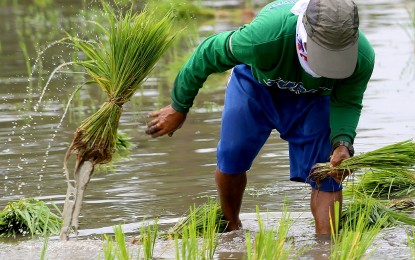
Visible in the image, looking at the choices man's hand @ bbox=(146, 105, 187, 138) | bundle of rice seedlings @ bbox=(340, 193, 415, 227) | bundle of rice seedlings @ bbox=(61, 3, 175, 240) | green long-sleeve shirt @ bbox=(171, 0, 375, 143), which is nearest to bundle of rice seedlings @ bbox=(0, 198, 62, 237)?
bundle of rice seedlings @ bbox=(61, 3, 175, 240)

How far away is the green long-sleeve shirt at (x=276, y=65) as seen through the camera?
14.5ft

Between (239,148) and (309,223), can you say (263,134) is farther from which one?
(309,223)

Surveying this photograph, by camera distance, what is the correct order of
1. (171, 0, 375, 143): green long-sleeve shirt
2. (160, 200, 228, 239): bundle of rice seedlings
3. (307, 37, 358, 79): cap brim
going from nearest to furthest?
(307, 37, 358, 79): cap brim, (171, 0, 375, 143): green long-sleeve shirt, (160, 200, 228, 239): bundle of rice seedlings

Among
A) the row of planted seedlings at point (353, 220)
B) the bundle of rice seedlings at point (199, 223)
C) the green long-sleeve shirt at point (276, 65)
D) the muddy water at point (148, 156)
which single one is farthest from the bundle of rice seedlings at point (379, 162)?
the bundle of rice seedlings at point (199, 223)

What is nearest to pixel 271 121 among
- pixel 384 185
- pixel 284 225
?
pixel 284 225

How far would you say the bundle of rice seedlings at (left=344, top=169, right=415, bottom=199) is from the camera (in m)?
5.60

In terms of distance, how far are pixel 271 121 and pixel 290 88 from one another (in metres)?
0.24

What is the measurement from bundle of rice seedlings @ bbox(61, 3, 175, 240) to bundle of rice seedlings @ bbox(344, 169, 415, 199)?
1377mm

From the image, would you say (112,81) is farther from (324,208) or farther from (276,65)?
(324,208)

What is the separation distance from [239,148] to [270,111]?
0.22 m

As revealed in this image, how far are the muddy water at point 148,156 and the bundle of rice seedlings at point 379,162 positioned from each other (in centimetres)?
34

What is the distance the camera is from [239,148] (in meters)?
4.79

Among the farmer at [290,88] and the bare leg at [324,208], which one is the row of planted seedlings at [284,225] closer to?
the bare leg at [324,208]

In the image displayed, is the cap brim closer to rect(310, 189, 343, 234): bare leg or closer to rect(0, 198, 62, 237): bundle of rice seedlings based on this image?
rect(310, 189, 343, 234): bare leg
